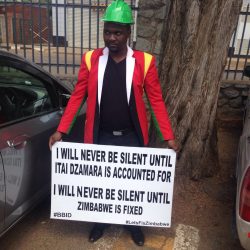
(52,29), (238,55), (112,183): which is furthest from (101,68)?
(52,29)

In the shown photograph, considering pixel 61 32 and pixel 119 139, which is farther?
pixel 61 32

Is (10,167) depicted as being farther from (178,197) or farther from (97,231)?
(178,197)

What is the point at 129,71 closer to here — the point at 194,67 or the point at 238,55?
the point at 194,67

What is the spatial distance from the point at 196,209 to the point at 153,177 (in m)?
1.10

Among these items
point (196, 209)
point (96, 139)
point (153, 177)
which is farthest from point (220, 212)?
point (96, 139)

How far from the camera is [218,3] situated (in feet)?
11.2

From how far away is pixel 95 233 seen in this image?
312 centimetres

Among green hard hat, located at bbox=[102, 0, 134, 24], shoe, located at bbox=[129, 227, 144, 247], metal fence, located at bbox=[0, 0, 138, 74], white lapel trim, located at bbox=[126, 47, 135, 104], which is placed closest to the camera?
green hard hat, located at bbox=[102, 0, 134, 24]

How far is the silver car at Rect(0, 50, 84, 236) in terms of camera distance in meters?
2.58

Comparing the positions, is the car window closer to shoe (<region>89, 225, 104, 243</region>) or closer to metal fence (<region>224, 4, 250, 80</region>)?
shoe (<region>89, 225, 104, 243</region>)

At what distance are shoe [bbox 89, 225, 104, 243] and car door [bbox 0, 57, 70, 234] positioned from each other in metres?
0.54

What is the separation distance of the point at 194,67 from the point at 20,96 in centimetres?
168

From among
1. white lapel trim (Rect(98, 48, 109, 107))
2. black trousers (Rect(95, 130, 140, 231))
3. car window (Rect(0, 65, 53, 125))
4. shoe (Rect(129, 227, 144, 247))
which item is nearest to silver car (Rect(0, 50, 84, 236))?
car window (Rect(0, 65, 53, 125))

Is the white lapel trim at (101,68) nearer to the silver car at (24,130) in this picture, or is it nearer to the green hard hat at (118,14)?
the green hard hat at (118,14)
